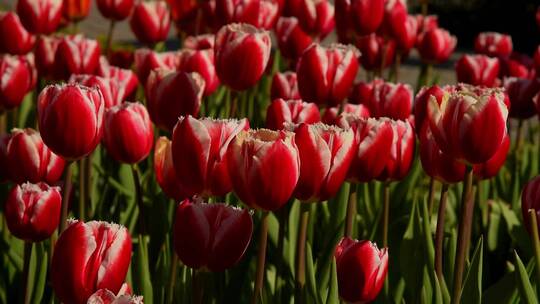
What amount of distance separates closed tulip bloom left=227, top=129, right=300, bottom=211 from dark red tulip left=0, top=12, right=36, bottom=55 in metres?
2.17

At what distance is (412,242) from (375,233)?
163 mm

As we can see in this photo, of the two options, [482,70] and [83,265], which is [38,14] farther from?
[83,265]

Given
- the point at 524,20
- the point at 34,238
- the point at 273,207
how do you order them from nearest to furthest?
1. the point at 273,207
2. the point at 34,238
3. the point at 524,20

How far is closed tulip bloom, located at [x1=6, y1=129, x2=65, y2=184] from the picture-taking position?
82.5 inches

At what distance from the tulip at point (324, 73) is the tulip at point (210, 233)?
971mm

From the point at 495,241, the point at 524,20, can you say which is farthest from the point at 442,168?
the point at 524,20

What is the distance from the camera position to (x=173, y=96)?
2.35m

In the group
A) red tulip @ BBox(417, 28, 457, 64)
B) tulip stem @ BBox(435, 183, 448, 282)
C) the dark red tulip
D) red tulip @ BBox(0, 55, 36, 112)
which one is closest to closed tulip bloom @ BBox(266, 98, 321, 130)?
tulip stem @ BBox(435, 183, 448, 282)

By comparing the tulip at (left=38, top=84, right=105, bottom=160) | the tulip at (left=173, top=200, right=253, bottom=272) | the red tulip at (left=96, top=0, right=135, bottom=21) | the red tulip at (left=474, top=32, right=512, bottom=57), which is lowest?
the red tulip at (left=474, top=32, right=512, bottom=57)

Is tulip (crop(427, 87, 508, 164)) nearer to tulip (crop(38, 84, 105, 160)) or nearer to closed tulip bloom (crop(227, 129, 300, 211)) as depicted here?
closed tulip bloom (crop(227, 129, 300, 211))

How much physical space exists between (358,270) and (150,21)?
243 centimetres

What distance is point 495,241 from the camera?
3.01 metres

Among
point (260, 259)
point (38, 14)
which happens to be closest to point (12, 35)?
point (38, 14)

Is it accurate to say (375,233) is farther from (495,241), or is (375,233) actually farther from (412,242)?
(495,241)
